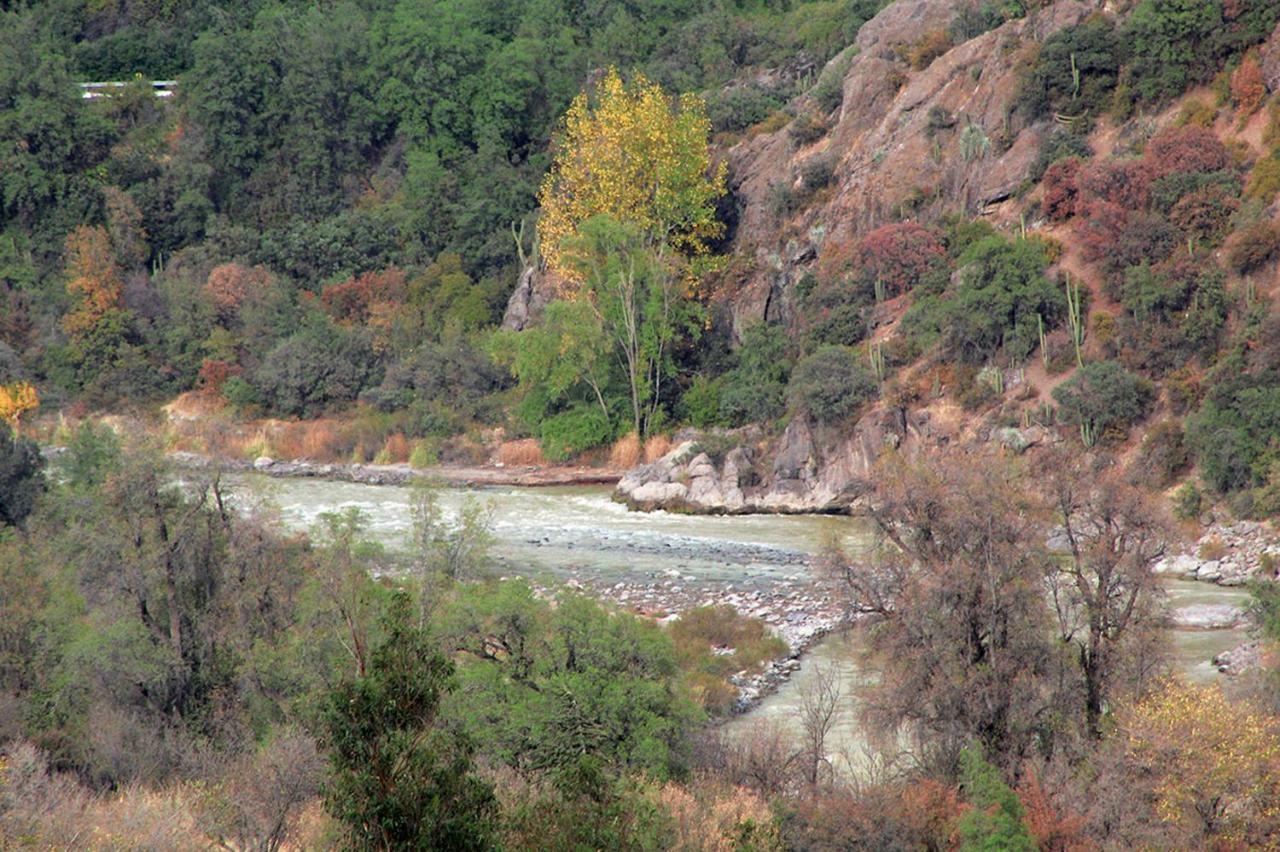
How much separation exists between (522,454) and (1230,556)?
30.6 meters

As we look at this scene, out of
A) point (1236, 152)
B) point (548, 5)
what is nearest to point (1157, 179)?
point (1236, 152)

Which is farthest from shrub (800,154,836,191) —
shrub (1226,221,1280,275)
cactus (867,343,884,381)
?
shrub (1226,221,1280,275)

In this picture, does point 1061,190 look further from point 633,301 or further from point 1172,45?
point 633,301

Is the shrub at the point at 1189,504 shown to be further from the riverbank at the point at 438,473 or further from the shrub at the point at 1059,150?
the riverbank at the point at 438,473

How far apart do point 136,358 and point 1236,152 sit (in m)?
50.5

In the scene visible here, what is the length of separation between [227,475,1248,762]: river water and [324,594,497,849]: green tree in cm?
1560

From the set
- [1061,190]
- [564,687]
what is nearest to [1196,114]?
[1061,190]

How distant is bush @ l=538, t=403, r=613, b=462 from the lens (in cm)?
5700

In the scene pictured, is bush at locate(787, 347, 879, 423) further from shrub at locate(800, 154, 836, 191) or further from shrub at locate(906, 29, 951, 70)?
shrub at locate(906, 29, 951, 70)

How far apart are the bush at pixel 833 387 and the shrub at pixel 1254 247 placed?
12141 mm

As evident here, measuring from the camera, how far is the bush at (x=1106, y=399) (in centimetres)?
4206

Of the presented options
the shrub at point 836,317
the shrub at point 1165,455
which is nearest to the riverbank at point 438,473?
the shrub at point 836,317

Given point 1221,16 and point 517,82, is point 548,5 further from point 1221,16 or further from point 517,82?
point 1221,16

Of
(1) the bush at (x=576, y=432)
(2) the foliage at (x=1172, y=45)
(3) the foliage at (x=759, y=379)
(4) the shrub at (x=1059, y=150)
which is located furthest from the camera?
(1) the bush at (x=576, y=432)
